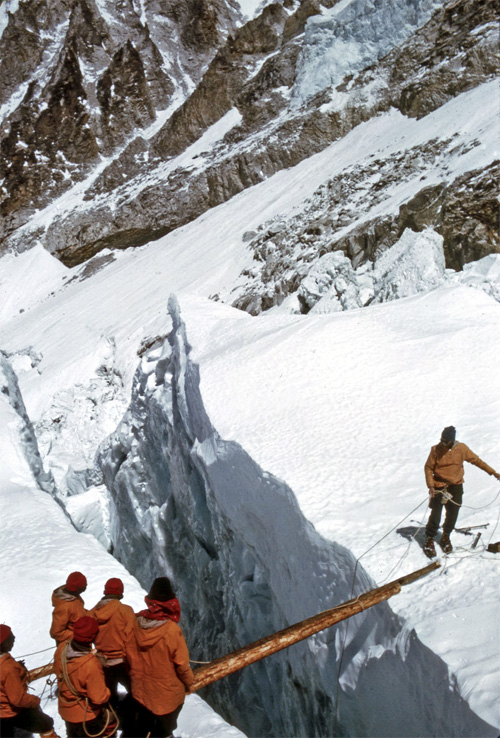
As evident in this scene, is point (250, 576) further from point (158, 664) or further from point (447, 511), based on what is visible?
A: point (158, 664)

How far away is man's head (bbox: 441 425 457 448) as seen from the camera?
5.38 m

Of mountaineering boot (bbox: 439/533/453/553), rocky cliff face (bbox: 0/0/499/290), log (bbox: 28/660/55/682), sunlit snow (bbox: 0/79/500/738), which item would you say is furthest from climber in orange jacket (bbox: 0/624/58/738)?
rocky cliff face (bbox: 0/0/499/290)

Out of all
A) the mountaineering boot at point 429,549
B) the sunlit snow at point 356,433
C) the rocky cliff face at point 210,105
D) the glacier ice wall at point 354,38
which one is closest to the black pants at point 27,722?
the sunlit snow at point 356,433

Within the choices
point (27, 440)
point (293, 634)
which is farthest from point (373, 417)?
point (27, 440)

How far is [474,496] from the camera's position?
6.54 metres

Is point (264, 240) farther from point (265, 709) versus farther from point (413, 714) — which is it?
point (413, 714)

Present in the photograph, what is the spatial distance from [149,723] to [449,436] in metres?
3.68

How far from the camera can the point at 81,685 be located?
3.72 metres

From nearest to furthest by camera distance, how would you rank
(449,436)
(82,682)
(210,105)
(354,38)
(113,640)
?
(82,682) → (113,640) → (449,436) → (354,38) → (210,105)

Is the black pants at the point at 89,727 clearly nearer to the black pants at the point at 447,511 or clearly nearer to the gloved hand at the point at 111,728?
the gloved hand at the point at 111,728

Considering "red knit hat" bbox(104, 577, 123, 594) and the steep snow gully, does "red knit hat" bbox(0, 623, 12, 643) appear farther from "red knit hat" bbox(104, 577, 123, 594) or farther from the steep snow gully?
the steep snow gully

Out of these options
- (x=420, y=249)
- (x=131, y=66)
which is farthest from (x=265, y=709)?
(x=131, y=66)

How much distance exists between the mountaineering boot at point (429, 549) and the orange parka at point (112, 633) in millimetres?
3064

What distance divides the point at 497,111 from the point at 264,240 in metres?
12.5
